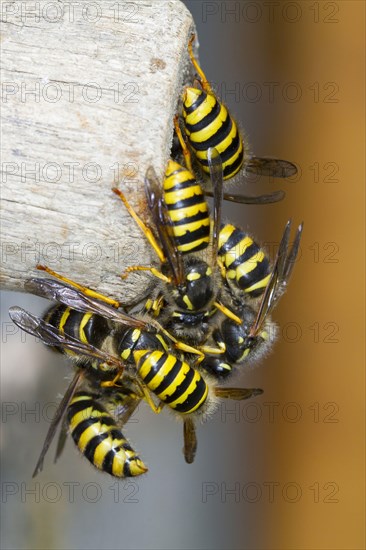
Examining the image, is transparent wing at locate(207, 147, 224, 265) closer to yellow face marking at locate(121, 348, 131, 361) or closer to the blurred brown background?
yellow face marking at locate(121, 348, 131, 361)

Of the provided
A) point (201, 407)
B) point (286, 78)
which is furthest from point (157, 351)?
point (286, 78)

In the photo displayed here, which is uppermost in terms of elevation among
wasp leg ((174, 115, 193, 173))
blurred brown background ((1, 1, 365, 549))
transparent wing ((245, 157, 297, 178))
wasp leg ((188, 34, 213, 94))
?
wasp leg ((188, 34, 213, 94))

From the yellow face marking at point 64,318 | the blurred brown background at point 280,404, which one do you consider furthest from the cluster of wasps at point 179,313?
the blurred brown background at point 280,404

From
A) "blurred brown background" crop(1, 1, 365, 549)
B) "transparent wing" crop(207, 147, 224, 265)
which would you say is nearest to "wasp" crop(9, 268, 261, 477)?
"transparent wing" crop(207, 147, 224, 265)

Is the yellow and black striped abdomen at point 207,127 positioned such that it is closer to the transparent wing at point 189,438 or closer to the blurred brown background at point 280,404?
the transparent wing at point 189,438

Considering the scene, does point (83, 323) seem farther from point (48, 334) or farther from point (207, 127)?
point (207, 127)

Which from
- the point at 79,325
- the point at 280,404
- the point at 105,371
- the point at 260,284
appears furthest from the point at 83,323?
the point at 280,404

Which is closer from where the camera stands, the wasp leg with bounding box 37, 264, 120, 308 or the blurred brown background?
the wasp leg with bounding box 37, 264, 120, 308
